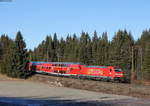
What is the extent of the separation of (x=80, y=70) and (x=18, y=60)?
1894 centimetres

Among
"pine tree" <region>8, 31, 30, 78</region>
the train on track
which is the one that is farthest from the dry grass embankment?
"pine tree" <region>8, 31, 30, 78</region>

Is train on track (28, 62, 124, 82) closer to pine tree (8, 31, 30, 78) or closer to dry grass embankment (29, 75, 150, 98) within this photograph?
pine tree (8, 31, 30, 78)

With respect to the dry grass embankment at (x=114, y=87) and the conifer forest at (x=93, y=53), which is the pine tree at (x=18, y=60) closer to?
the conifer forest at (x=93, y=53)

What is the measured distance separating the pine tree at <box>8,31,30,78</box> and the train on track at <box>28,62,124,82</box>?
311 centimetres

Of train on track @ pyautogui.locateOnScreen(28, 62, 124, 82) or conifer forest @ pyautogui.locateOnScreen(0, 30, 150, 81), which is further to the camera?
conifer forest @ pyautogui.locateOnScreen(0, 30, 150, 81)

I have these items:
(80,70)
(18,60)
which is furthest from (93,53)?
(80,70)

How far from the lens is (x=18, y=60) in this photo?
68.8 meters

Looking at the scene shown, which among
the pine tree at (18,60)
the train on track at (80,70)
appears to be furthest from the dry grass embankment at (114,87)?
the pine tree at (18,60)

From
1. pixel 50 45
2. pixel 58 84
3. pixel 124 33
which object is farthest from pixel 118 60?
pixel 50 45

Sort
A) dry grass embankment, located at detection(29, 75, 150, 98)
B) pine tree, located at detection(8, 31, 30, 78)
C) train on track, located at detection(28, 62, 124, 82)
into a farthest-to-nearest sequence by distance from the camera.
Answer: pine tree, located at detection(8, 31, 30, 78) → train on track, located at detection(28, 62, 124, 82) → dry grass embankment, located at detection(29, 75, 150, 98)

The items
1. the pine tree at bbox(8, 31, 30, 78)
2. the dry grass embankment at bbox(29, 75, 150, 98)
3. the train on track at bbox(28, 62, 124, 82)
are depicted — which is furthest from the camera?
the pine tree at bbox(8, 31, 30, 78)

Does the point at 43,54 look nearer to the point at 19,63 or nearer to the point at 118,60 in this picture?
the point at 118,60

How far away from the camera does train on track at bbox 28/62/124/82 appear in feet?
168

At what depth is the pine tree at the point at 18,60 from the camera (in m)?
67.8
